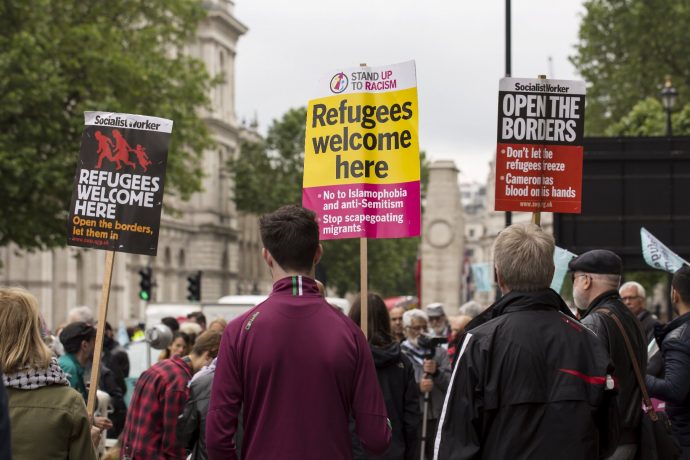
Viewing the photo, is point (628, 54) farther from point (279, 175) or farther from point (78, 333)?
point (78, 333)

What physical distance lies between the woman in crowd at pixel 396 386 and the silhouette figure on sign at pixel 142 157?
1.61m

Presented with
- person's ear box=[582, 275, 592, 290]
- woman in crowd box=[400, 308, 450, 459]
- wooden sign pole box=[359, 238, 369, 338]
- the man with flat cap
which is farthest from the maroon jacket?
woman in crowd box=[400, 308, 450, 459]

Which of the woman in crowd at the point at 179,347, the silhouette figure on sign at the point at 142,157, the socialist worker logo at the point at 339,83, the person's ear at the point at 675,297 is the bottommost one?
the woman in crowd at the point at 179,347

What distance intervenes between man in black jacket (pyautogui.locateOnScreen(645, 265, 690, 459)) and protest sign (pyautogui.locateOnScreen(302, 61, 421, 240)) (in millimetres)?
1642

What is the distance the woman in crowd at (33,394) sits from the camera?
5.94m

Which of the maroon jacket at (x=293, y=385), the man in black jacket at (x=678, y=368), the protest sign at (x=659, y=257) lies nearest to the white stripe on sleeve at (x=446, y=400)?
the maroon jacket at (x=293, y=385)

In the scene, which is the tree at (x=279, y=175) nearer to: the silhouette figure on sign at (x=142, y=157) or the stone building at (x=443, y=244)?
the stone building at (x=443, y=244)

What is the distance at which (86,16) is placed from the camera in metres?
39.6

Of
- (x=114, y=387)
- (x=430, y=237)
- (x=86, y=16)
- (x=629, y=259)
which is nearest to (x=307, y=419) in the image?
(x=114, y=387)

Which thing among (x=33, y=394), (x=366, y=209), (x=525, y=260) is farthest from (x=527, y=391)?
(x=366, y=209)

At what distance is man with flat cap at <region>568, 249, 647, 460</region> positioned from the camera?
7.30 meters

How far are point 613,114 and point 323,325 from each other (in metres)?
48.9

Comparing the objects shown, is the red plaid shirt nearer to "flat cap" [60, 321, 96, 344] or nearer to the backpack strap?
"flat cap" [60, 321, 96, 344]

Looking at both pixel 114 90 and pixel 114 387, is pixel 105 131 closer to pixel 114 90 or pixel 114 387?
pixel 114 387
